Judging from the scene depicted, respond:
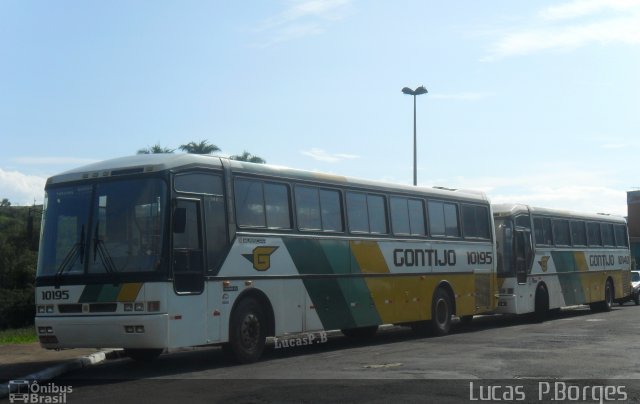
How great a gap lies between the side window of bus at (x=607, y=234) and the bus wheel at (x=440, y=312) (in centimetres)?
1247

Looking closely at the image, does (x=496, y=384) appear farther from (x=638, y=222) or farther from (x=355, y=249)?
(x=638, y=222)

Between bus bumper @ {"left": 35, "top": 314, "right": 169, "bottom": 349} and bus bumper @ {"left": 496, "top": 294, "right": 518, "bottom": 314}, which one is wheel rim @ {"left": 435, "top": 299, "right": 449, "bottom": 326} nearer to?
bus bumper @ {"left": 496, "top": 294, "right": 518, "bottom": 314}

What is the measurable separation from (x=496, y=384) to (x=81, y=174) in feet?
24.2

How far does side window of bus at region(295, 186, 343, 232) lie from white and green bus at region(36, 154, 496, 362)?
1.0 inches

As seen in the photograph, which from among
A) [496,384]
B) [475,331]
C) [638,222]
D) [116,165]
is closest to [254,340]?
[116,165]

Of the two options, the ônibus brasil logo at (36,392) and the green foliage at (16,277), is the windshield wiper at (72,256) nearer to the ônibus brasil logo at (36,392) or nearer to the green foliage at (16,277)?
the ônibus brasil logo at (36,392)

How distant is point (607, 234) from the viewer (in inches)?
1273

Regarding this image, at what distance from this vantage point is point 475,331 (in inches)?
872

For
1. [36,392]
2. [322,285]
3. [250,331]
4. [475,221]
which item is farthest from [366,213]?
[36,392]

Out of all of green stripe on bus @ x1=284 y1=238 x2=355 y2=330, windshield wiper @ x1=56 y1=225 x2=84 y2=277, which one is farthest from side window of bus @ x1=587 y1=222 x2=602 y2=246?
windshield wiper @ x1=56 y1=225 x2=84 y2=277

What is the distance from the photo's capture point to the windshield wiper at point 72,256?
13828 millimetres

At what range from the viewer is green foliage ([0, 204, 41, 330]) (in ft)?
126

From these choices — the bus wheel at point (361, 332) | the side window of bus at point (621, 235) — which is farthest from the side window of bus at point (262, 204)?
the side window of bus at point (621, 235)

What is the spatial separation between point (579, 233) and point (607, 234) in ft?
10.7
